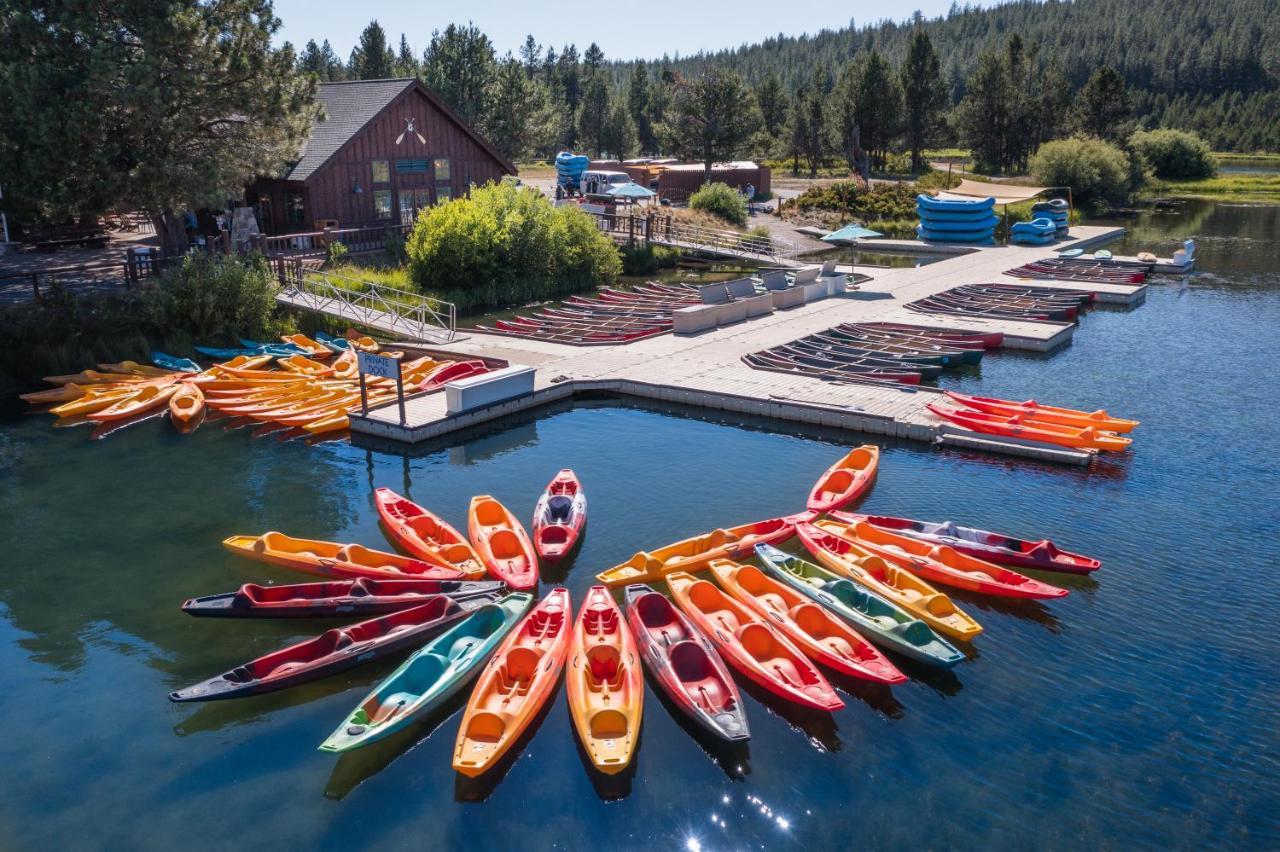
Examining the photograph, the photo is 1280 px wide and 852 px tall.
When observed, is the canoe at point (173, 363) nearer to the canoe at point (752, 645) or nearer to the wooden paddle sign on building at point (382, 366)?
the wooden paddle sign on building at point (382, 366)

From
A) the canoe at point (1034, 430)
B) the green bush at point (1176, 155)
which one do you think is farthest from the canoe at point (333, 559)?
the green bush at point (1176, 155)

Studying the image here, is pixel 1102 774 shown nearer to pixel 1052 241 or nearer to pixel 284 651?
pixel 284 651

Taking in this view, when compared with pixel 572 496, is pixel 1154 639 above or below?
below

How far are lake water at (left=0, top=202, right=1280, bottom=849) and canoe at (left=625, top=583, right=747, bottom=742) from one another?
1.61ft

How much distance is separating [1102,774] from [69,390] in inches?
1018

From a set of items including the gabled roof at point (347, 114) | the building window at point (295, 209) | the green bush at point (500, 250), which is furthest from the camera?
the building window at point (295, 209)

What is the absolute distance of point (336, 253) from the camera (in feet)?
123

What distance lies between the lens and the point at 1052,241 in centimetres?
5394

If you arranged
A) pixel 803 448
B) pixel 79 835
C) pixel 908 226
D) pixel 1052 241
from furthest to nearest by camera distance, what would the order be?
pixel 908 226
pixel 1052 241
pixel 803 448
pixel 79 835

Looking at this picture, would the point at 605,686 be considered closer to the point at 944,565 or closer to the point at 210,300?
the point at 944,565

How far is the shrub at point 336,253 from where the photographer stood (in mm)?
37125

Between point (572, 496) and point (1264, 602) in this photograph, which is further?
point (572, 496)

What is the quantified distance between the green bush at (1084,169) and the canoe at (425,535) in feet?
224

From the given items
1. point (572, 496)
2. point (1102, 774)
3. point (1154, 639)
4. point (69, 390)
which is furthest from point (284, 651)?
point (69, 390)
